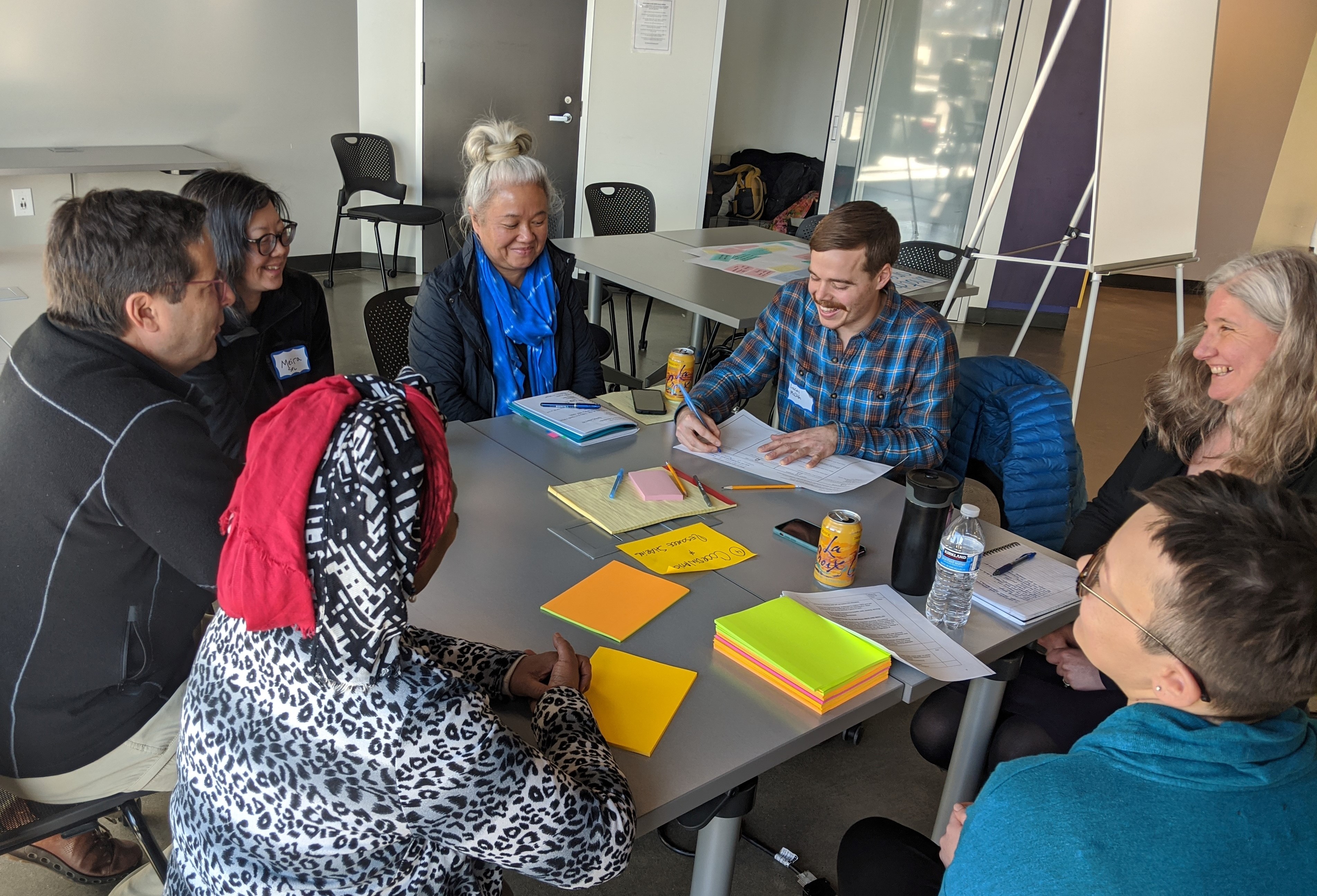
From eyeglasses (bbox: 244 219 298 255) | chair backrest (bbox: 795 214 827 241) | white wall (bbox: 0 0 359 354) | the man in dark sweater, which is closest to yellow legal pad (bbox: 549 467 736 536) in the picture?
the man in dark sweater

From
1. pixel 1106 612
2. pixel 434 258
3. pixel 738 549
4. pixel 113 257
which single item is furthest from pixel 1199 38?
pixel 434 258

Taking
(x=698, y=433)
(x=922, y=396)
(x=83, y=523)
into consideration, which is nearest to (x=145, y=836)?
(x=83, y=523)

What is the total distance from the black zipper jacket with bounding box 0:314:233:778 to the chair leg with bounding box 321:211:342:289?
5211mm

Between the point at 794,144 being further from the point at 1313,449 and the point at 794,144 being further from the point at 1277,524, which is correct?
the point at 1277,524

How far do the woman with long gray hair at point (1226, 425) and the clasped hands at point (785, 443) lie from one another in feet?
2.00

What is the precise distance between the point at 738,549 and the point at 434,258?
5.82 metres

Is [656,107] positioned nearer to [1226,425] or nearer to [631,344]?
[631,344]

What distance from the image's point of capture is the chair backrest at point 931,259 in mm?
4594

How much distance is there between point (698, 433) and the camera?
2.22m

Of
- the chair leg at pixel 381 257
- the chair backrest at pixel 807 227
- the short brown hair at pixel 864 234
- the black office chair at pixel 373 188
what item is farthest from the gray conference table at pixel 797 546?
the black office chair at pixel 373 188

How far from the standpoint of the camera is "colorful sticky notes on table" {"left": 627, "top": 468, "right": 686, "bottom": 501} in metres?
1.93

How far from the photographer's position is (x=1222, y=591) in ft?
3.12

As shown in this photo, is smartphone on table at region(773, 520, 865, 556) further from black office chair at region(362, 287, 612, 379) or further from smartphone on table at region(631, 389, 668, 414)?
black office chair at region(362, 287, 612, 379)

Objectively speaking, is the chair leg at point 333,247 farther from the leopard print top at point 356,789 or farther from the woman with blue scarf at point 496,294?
the leopard print top at point 356,789
